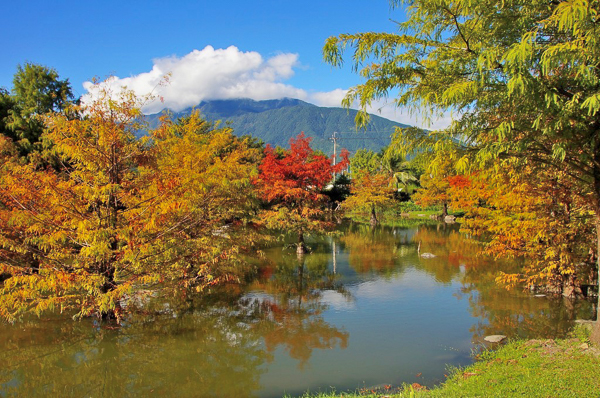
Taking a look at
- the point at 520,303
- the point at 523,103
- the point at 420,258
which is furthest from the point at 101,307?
the point at 420,258

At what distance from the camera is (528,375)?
721 cm

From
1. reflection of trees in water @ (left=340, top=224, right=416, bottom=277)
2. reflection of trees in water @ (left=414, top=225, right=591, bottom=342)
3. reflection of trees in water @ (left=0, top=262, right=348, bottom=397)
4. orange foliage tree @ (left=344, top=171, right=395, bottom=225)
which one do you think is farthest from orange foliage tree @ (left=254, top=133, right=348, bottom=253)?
orange foliage tree @ (left=344, top=171, right=395, bottom=225)

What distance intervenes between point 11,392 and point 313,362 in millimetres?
6510

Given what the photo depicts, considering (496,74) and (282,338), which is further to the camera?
(282,338)

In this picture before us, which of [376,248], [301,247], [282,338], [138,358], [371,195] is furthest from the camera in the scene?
[371,195]

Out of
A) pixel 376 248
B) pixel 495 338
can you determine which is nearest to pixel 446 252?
pixel 376 248

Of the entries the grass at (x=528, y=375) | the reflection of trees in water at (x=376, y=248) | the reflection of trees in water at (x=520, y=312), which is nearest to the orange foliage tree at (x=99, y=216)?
the grass at (x=528, y=375)

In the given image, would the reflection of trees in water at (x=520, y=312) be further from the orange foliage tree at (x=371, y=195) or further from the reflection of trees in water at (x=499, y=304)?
the orange foliage tree at (x=371, y=195)

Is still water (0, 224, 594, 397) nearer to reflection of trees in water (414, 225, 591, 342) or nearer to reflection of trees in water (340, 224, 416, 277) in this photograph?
reflection of trees in water (414, 225, 591, 342)

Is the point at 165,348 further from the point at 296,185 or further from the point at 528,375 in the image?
the point at 296,185

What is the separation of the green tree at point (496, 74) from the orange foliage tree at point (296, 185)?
14711 millimetres

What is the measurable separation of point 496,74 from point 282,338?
8630 mm

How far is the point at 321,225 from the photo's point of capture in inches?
923

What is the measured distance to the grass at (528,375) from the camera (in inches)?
255
